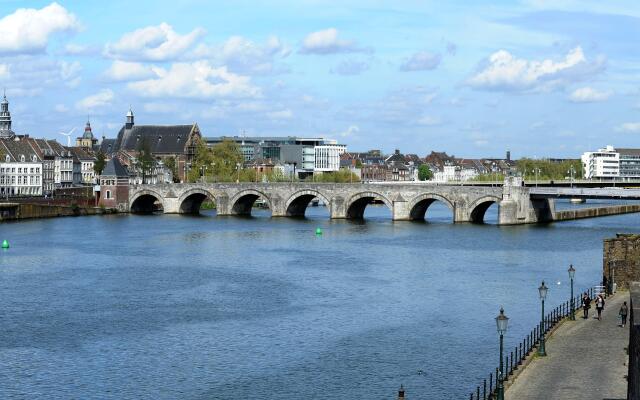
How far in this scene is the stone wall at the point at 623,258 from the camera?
63.9m

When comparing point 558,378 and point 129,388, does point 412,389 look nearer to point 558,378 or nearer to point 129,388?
point 558,378

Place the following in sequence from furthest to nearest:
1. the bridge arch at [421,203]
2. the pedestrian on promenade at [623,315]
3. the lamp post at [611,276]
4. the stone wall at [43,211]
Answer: the stone wall at [43,211], the bridge arch at [421,203], the lamp post at [611,276], the pedestrian on promenade at [623,315]

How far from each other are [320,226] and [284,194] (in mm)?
19686

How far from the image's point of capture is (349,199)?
149125 millimetres

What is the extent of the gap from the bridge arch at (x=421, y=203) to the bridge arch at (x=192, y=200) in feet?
105

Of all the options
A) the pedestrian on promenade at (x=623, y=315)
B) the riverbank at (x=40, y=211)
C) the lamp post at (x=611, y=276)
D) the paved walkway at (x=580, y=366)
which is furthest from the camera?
the riverbank at (x=40, y=211)

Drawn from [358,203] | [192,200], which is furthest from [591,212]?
[192,200]

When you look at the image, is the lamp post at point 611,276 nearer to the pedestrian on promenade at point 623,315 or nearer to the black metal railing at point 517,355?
the black metal railing at point 517,355

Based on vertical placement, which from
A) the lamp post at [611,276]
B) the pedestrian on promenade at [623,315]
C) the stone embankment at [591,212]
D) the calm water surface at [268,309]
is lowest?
the calm water surface at [268,309]

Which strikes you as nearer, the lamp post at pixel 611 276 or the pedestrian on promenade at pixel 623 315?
the pedestrian on promenade at pixel 623 315

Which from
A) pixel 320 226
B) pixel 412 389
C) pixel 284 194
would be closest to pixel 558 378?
pixel 412 389

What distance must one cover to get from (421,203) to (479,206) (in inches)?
357

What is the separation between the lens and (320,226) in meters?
136

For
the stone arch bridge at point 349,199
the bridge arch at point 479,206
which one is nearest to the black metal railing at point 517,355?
the bridge arch at point 479,206
